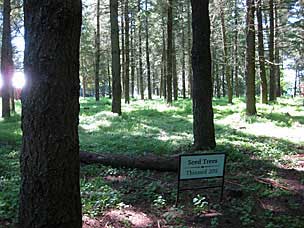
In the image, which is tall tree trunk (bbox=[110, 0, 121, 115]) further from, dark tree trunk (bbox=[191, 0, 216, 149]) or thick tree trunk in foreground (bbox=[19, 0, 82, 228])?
thick tree trunk in foreground (bbox=[19, 0, 82, 228])

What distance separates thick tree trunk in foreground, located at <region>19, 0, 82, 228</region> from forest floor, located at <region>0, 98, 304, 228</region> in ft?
4.46

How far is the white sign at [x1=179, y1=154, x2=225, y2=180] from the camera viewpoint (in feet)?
17.5

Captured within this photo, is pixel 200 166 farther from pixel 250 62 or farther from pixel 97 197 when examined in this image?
pixel 250 62

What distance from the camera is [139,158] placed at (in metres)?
7.75

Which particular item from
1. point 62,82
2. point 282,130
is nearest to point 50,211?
point 62,82

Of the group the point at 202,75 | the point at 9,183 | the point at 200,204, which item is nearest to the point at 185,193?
the point at 200,204

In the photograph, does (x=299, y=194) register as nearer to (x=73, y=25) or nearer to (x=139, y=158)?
(x=139, y=158)

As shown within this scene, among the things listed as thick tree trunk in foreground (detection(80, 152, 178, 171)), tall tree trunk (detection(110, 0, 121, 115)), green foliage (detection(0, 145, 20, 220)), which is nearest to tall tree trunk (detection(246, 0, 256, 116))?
tall tree trunk (detection(110, 0, 121, 115))

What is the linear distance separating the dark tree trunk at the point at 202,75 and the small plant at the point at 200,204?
2.99 meters

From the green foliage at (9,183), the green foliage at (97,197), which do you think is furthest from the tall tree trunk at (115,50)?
the green foliage at (97,197)

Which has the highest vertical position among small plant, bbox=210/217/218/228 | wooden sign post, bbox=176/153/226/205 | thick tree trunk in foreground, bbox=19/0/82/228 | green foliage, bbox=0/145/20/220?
thick tree trunk in foreground, bbox=19/0/82/228

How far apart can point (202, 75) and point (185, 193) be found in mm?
3465

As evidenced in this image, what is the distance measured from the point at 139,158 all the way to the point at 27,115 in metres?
4.67

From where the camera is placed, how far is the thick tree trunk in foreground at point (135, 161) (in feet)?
24.2
